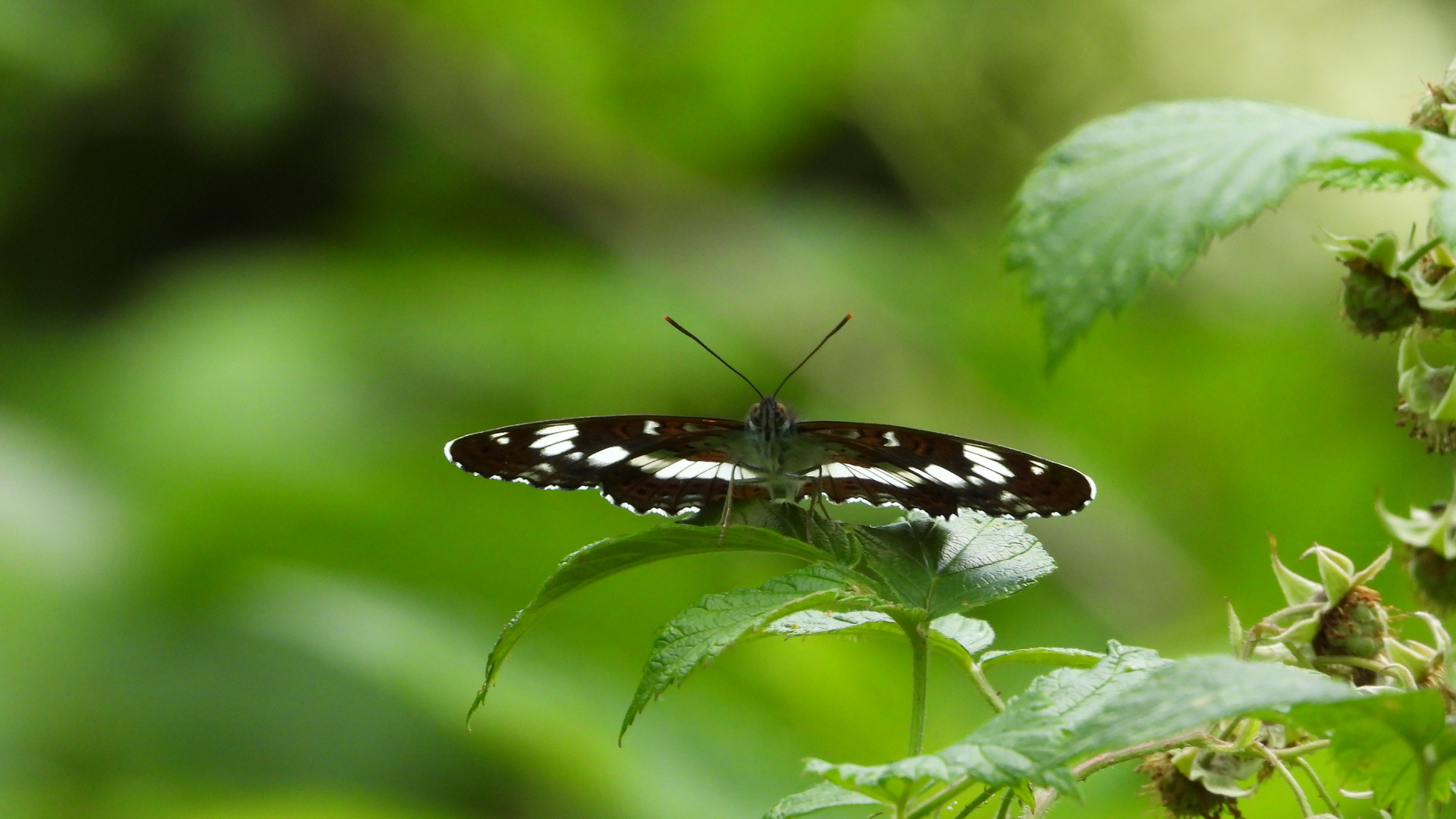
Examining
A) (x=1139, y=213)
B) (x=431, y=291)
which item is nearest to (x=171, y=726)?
(x=431, y=291)

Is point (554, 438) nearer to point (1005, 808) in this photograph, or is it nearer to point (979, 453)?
point (979, 453)

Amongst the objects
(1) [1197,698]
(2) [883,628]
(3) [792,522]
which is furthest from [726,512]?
(1) [1197,698]

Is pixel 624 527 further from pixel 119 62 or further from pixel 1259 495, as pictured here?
pixel 119 62

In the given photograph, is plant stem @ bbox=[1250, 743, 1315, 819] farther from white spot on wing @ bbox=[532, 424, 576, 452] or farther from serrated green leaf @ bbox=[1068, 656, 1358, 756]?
white spot on wing @ bbox=[532, 424, 576, 452]

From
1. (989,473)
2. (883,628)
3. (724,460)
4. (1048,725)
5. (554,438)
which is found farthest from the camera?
(724,460)

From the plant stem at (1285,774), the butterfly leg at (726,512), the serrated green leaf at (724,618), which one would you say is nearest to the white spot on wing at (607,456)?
the butterfly leg at (726,512)

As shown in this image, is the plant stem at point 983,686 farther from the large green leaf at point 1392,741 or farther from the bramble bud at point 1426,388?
the bramble bud at point 1426,388
